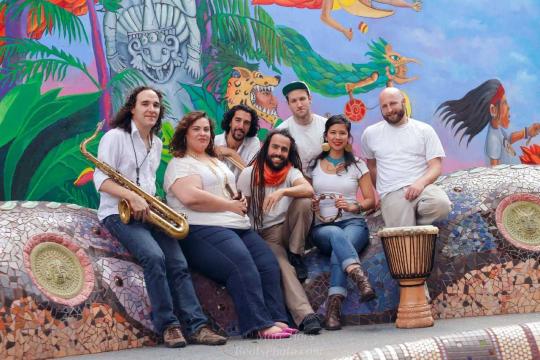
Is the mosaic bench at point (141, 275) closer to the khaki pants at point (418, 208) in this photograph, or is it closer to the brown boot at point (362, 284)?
the khaki pants at point (418, 208)

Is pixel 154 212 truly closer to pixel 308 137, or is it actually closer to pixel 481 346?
pixel 308 137

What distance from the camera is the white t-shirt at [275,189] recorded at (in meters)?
5.73

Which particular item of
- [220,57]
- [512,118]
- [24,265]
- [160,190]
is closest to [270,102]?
[220,57]

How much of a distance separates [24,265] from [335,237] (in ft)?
6.94

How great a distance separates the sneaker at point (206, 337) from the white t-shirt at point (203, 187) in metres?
0.77

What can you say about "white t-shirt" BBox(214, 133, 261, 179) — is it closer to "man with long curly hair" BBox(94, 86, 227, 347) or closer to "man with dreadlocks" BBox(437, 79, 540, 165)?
"man with long curly hair" BBox(94, 86, 227, 347)

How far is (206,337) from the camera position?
4906mm

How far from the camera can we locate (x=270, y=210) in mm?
5684

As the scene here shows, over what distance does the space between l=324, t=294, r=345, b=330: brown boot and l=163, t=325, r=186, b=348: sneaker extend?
110cm

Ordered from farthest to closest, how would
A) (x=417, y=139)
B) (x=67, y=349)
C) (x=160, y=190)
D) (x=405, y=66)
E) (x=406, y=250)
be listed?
(x=405, y=66) < (x=160, y=190) < (x=417, y=139) < (x=406, y=250) < (x=67, y=349)

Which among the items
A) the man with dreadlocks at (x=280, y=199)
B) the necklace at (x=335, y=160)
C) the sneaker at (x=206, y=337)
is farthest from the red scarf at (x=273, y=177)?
the sneaker at (x=206, y=337)

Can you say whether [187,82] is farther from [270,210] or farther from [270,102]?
[270,210]

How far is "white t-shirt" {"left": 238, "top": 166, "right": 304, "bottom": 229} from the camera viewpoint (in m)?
5.73

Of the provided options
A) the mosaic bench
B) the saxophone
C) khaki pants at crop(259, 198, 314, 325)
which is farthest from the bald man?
the saxophone
